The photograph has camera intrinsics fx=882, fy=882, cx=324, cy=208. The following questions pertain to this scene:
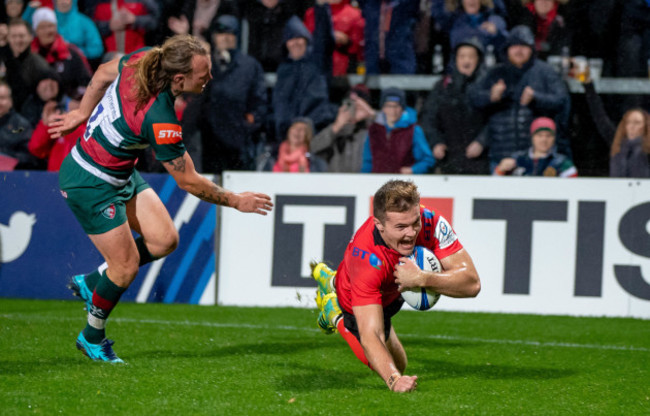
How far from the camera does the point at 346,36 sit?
35.6 feet

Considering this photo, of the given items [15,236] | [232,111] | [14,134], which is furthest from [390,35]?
[15,236]

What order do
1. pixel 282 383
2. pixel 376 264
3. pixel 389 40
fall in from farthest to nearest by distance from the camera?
1. pixel 389 40
2. pixel 282 383
3. pixel 376 264

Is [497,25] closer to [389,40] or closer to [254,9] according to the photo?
[389,40]

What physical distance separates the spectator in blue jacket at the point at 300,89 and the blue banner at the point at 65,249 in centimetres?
169

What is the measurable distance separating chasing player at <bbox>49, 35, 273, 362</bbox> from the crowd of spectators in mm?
3987

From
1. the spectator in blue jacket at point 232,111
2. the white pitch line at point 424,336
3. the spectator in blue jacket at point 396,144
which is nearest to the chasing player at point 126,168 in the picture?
the white pitch line at point 424,336

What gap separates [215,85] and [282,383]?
5.81 metres

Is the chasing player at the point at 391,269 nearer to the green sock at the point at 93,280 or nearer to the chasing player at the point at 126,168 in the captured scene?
the chasing player at the point at 126,168

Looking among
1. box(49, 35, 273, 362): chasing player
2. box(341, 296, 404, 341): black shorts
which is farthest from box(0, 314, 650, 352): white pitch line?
box(341, 296, 404, 341): black shorts

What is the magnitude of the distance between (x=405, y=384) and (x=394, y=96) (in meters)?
5.85

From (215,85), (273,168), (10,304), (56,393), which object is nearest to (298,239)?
(273,168)

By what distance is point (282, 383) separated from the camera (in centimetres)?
525

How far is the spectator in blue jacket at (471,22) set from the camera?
34.1 feet

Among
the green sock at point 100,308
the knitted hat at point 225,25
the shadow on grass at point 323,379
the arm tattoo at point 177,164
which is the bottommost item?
the shadow on grass at point 323,379
